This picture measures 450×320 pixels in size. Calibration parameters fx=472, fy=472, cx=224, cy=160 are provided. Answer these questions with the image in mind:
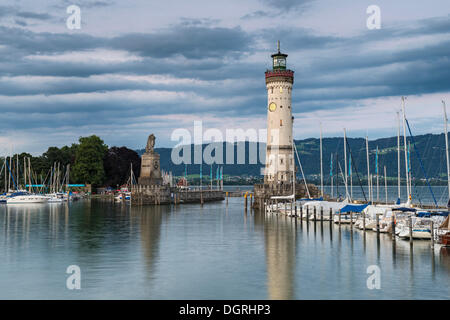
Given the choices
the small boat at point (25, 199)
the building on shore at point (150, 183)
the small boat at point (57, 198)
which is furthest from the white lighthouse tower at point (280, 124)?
the small boat at point (25, 199)

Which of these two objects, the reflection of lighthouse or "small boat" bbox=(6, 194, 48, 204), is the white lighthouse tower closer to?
the reflection of lighthouse

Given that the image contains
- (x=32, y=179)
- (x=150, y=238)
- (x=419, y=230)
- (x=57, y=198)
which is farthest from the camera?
(x=32, y=179)

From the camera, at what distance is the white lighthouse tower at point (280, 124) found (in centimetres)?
8406

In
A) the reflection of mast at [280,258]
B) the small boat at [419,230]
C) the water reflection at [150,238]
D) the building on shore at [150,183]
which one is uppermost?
the building on shore at [150,183]

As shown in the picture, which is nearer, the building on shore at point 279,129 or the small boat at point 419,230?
the small boat at point 419,230

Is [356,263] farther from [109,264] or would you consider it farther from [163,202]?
[163,202]

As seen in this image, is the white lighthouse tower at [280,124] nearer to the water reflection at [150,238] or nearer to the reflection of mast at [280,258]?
the water reflection at [150,238]

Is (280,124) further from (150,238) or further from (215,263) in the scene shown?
(215,263)

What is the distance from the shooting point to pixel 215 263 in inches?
1313

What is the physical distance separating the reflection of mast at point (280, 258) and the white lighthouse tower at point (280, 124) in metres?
25.0

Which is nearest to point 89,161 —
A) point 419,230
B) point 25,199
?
point 25,199

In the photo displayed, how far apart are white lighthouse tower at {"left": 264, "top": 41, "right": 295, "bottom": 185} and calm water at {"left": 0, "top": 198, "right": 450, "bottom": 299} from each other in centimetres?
3016

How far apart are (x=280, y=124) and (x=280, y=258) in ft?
167

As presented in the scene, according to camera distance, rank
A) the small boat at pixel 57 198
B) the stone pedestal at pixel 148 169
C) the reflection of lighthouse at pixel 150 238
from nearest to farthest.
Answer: the reflection of lighthouse at pixel 150 238
the stone pedestal at pixel 148 169
the small boat at pixel 57 198
